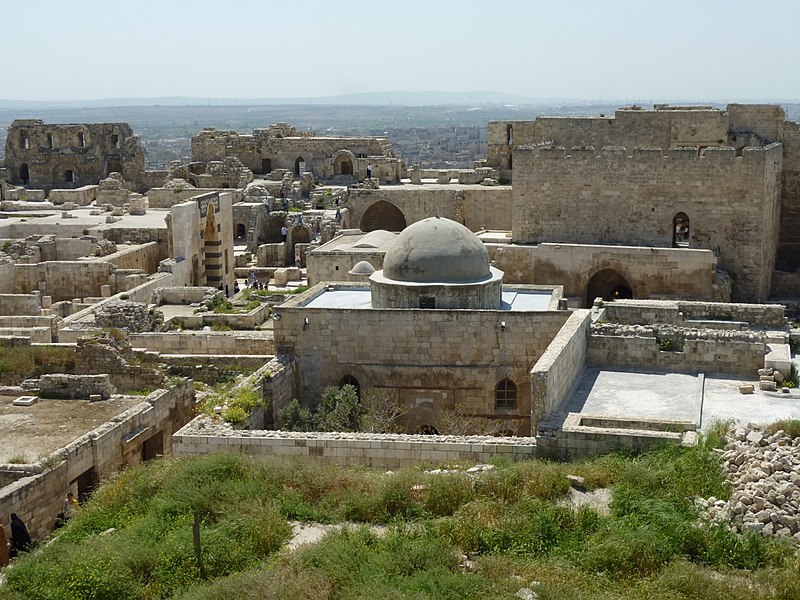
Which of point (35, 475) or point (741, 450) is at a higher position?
point (741, 450)

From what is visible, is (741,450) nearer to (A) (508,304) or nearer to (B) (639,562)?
(B) (639,562)

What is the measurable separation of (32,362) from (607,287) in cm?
1288

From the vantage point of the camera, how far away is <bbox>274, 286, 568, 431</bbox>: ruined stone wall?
16188 mm

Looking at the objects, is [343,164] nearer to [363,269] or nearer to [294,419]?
[363,269]

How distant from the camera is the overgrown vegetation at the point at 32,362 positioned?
59.1 feet

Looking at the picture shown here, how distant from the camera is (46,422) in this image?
15312 mm

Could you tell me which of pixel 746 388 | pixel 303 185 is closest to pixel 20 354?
pixel 746 388

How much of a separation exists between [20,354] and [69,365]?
0.94 metres

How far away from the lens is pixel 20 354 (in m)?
18.3

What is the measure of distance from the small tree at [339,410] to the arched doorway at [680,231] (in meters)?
11.2

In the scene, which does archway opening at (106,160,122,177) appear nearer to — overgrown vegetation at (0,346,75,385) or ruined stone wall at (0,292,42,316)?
ruined stone wall at (0,292,42,316)

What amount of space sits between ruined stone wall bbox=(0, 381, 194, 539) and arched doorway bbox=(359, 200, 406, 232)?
Answer: 56.0 feet

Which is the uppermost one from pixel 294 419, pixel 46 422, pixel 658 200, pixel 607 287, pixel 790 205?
pixel 658 200

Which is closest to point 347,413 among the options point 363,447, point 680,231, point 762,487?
point 363,447
